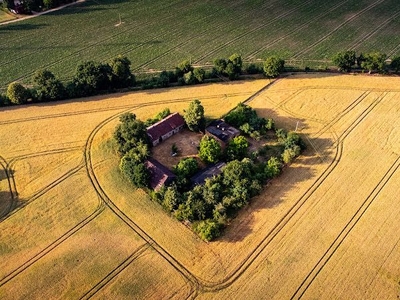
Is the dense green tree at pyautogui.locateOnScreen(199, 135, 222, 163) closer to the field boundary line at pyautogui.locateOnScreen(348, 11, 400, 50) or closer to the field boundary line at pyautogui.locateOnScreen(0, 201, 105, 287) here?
the field boundary line at pyautogui.locateOnScreen(0, 201, 105, 287)

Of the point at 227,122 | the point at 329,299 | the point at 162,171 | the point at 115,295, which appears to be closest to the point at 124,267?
the point at 115,295

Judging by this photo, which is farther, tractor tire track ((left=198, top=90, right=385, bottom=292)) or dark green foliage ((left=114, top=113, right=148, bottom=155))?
dark green foliage ((left=114, top=113, right=148, bottom=155))

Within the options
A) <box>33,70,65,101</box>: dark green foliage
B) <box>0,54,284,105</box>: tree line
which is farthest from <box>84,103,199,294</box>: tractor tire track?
<box>33,70,65,101</box>: dark green foliage

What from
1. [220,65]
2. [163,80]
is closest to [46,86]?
[163,80]

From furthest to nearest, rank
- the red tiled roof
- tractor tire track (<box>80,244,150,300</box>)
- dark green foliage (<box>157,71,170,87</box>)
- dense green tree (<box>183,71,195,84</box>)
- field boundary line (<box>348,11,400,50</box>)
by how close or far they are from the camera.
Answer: field boundary line (<box>348,11,400,50</box>) → dark green foliage (<box>157,71,170,87</box>) → dense green tree (<box>183,71,195,84</box>) → the red tiled roof → tractor tire track (<box>80,244,150,300</box>)

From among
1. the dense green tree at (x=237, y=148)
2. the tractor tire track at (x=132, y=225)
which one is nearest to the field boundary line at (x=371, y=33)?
the dense green tree at (x=237, y=148)
